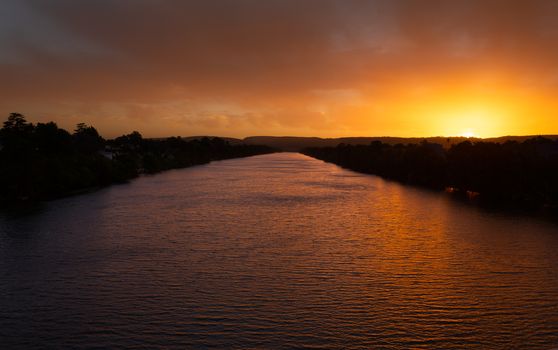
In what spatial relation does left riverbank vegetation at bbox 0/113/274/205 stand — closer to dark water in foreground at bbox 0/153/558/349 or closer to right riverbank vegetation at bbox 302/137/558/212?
dark water in foreground at bbox 0/153/558/349

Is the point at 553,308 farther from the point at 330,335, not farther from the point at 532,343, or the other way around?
the point at 330,335

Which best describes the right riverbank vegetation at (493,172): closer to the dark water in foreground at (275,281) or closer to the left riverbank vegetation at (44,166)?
the dark water in foreground at (275,281)

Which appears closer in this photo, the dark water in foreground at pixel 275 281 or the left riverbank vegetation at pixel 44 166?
the dark water in foreground at pixel 275 281

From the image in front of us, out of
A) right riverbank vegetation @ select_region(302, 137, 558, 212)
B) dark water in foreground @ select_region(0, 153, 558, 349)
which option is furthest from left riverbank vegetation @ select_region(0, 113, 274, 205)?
right riverbank vegetation @ select_region(302, 137, 558, 212)

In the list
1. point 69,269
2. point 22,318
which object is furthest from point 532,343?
point 69,269

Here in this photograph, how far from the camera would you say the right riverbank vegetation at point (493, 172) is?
209ft

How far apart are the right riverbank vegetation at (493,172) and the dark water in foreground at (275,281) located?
1597cm

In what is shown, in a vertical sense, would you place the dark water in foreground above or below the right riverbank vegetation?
below

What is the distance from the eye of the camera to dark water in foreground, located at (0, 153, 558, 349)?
20.6 metres

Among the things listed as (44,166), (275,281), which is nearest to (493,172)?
(275,281)

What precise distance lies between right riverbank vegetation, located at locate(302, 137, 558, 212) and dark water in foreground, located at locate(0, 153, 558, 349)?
15965mm

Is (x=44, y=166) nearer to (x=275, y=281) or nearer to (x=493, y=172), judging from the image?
(x=275, y=281)

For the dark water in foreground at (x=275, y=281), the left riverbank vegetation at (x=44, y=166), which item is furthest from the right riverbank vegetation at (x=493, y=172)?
the left riverbank vegetation at (x=44, y=166)

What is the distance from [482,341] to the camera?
784 inches
